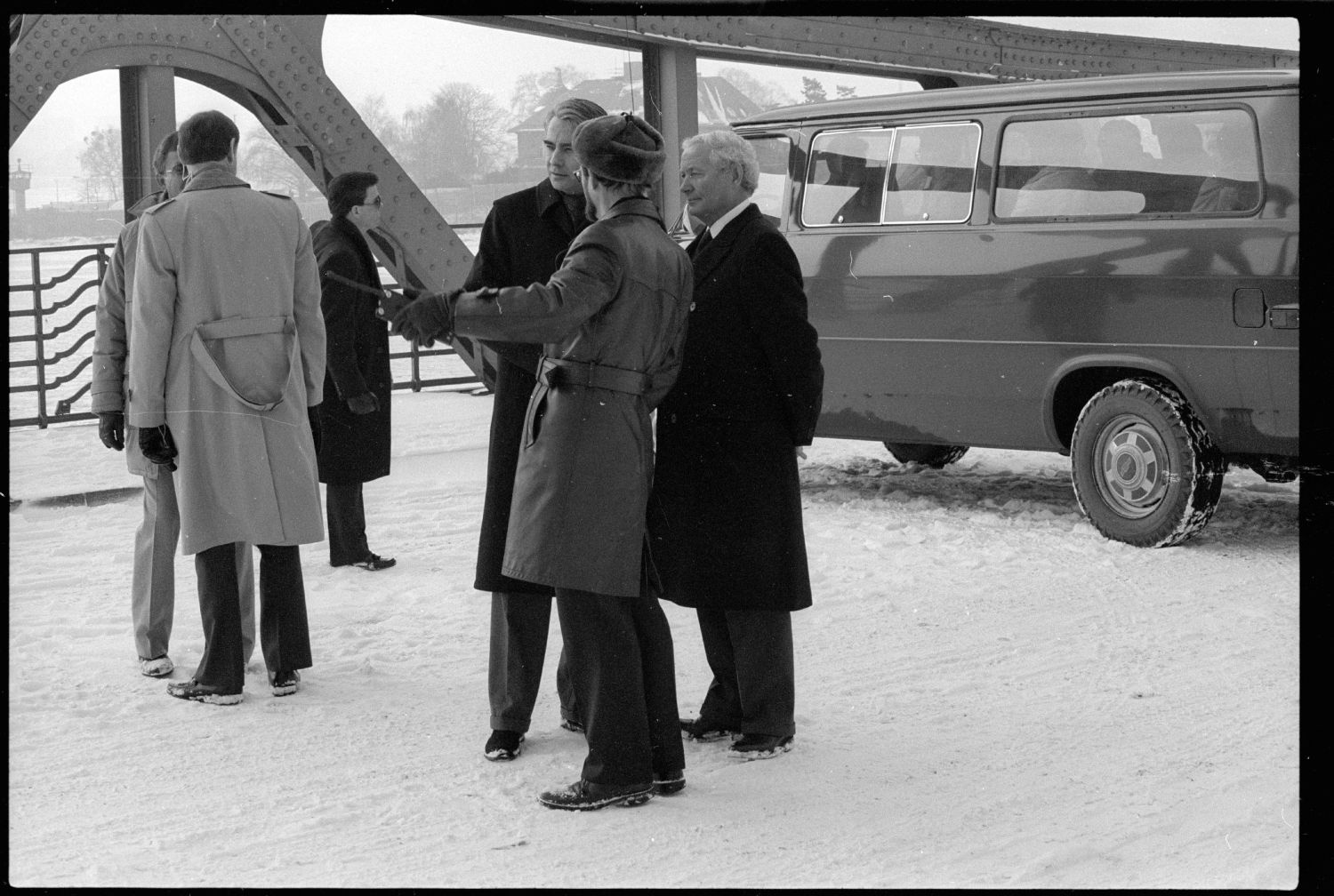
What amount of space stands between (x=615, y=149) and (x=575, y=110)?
57cm

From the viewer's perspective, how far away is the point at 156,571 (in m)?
5.06

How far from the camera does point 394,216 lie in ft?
33.4

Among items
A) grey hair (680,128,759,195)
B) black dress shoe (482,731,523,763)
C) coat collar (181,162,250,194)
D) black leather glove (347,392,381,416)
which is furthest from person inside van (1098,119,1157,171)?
black dress shoe (482,731,523,763)

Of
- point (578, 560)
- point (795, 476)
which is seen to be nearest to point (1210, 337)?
point (795, 476)

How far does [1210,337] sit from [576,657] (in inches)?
152

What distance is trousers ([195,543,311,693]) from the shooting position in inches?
188

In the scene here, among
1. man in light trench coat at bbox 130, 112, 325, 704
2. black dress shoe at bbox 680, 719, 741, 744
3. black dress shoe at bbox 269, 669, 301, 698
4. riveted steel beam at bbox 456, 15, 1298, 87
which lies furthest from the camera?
riveted steel beam at bbox 456, 15, 1298, 87

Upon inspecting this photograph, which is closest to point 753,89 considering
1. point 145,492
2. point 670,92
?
point 670,92

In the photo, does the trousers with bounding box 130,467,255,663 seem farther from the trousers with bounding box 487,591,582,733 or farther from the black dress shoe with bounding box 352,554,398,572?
the black dress shoe with bounding box 352,554,398,572

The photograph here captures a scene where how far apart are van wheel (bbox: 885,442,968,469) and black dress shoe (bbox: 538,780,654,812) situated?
18.2 feet

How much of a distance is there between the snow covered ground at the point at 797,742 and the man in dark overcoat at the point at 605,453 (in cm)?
26

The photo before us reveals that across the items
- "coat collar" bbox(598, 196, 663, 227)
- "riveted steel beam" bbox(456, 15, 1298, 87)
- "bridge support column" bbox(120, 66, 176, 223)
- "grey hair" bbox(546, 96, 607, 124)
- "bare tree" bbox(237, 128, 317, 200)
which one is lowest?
"coat collar" bbox(598, 196, 663, 227)

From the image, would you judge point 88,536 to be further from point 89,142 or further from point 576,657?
point 576,657

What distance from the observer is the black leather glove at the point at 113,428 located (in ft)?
16.0
